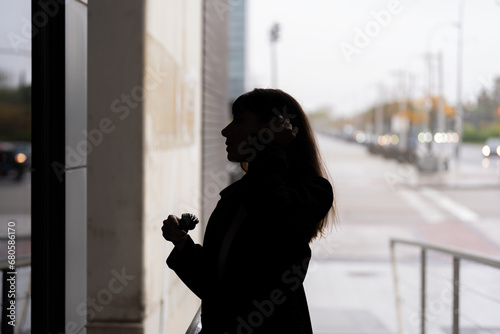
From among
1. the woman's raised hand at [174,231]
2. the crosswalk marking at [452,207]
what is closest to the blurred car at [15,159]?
the woman's raised hand at [174,231]

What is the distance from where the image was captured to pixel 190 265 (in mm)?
2045

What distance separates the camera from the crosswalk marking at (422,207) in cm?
2127

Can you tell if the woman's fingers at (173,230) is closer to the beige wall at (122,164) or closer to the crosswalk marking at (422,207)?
the beige wall at (122,164)

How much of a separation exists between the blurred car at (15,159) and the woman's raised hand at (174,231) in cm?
58

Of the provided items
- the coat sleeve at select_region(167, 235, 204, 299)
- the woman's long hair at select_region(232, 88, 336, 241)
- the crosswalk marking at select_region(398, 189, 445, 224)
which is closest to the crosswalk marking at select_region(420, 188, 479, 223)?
the crosswalk marking at select_region(398, 189, 445, 224)

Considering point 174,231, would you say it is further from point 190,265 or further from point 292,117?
point 292,117

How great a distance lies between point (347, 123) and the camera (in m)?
163

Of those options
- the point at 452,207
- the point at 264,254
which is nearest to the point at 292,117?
the point at 264,254

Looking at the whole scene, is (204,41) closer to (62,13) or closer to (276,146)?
(62,13)

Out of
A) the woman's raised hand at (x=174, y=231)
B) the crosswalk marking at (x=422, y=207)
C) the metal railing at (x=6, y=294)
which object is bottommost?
the crosswalk marking at (x=422, y=207)

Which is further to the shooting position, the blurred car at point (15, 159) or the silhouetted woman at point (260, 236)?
the blurred car at point (15, 159)

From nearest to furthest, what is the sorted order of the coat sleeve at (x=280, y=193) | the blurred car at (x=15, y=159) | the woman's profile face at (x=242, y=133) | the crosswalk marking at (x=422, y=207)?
1. the coat sleeve at (x=280, y=193)
2. the woman's profile face at (x=242, y=133)
3. the blurred car at (x=15, y=159)
4. the crosswalk marking at (x=422, y=207)

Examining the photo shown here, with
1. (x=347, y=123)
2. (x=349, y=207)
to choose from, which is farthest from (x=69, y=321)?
(x=347, y=123)

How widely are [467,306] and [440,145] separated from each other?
31.6 meters
